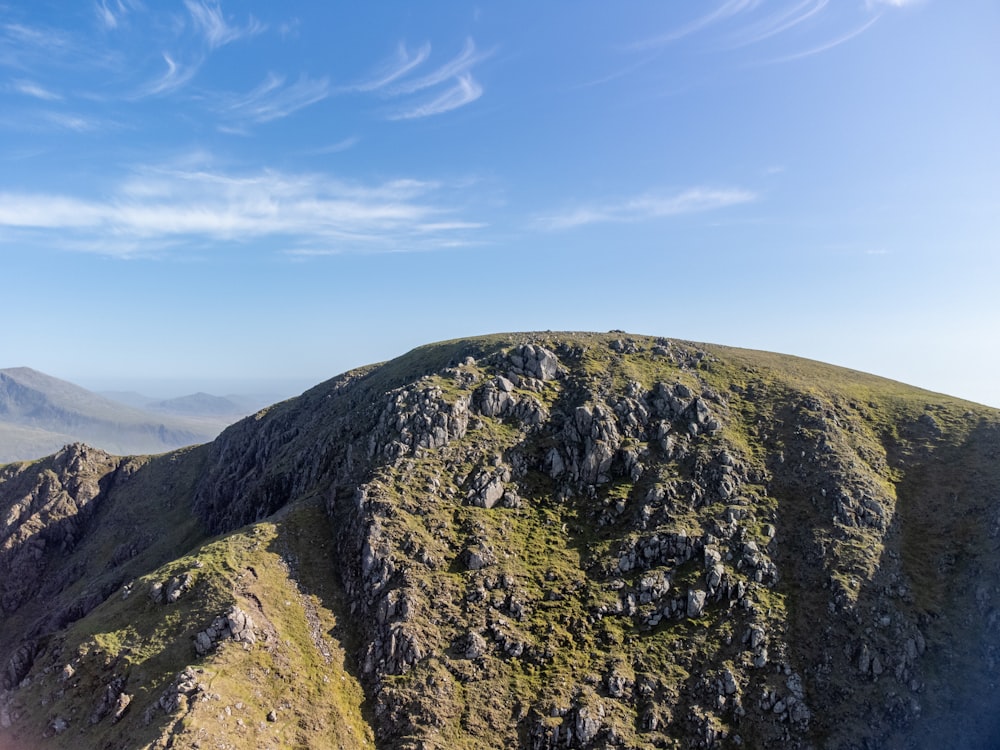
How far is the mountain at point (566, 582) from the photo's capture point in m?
55.2

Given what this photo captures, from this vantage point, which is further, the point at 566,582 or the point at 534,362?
the point at 534,362

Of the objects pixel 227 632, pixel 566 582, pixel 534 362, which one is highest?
pixel 534 362

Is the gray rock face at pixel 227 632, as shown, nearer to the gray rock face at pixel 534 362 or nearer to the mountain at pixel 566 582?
the mountain at pixel 566 582

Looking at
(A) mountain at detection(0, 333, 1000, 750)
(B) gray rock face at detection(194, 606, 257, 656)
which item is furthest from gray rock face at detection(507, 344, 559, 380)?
(B) gray rock face at detection(194, 606, 257, 656)

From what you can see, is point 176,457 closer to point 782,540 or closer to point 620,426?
point 620,426

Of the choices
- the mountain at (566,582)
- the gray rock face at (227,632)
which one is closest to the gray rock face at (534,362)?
the mountain at (566,582)

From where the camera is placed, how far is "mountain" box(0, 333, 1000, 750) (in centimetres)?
5516

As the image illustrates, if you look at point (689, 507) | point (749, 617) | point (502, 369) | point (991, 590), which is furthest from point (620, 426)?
point (991, 590)

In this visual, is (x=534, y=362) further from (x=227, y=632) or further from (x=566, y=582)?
(x=227, y=632)

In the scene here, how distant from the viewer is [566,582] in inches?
2694

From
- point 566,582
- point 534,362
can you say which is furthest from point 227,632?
point 534,362

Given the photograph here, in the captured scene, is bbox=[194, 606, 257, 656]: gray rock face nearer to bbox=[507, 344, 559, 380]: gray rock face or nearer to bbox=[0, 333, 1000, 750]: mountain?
bbox=[0, 333, 1000, 750]: mountain

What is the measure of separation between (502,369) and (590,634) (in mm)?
48452

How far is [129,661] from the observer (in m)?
55.4
